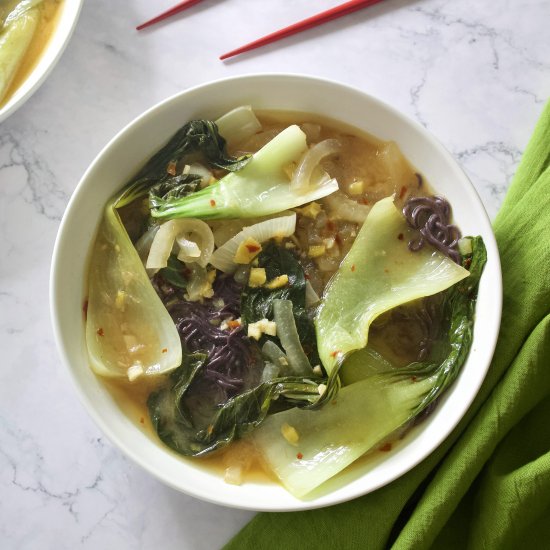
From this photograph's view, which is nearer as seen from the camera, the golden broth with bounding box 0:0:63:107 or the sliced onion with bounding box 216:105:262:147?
the sliced onion with bounding box 216:105:262:147

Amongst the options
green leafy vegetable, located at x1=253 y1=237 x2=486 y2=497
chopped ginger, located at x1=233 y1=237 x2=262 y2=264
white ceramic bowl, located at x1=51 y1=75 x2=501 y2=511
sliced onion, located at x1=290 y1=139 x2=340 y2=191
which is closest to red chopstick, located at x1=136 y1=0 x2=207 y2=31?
white ceramic bowl, located at x1=51 y1=75 x2=501 y2=511

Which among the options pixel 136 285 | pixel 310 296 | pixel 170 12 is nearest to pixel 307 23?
pixel 170 12

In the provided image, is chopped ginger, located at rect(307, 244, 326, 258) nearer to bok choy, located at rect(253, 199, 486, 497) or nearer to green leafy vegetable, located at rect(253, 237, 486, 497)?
bok choy, located at rect(253, 199, 486, 497)

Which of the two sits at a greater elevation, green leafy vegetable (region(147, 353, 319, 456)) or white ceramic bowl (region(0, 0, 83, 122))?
white ceramic bowl (region(0, 0, 83, 122))

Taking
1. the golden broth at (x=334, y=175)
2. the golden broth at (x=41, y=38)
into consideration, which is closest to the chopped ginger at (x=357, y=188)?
the golden broth at (x=334, y=175)

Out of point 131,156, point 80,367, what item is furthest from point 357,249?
point 80,367

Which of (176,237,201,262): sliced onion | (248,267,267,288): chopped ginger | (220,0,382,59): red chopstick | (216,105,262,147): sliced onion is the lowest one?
(248,267,267,288): chopped ginger

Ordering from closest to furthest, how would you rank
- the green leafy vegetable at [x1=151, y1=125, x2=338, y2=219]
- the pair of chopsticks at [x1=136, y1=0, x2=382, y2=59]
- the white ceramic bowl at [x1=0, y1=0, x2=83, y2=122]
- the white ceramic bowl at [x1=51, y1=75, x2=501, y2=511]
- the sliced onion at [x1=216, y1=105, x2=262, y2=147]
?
1. the white ceramic bowl at [x1=51, y1=75, x2=501, y2=511]
2. the green leafy vegetable at [x1=151, y1=125, x2=338, y2=219]
3. the sliced onion at [x1=216, y1=105, x2=262, y2=147]
4. the white ceramic bowl at [x1=0, y1=0, x2=83, y2=122]
5. the pair of chopsticks at [x1=136, y1=0, x2=382, y2=59]

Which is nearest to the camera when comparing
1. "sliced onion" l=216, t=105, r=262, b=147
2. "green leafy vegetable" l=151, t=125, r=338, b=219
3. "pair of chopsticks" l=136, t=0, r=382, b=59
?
"green leafy vegetable" l=151, t=125, r=338, b=219
